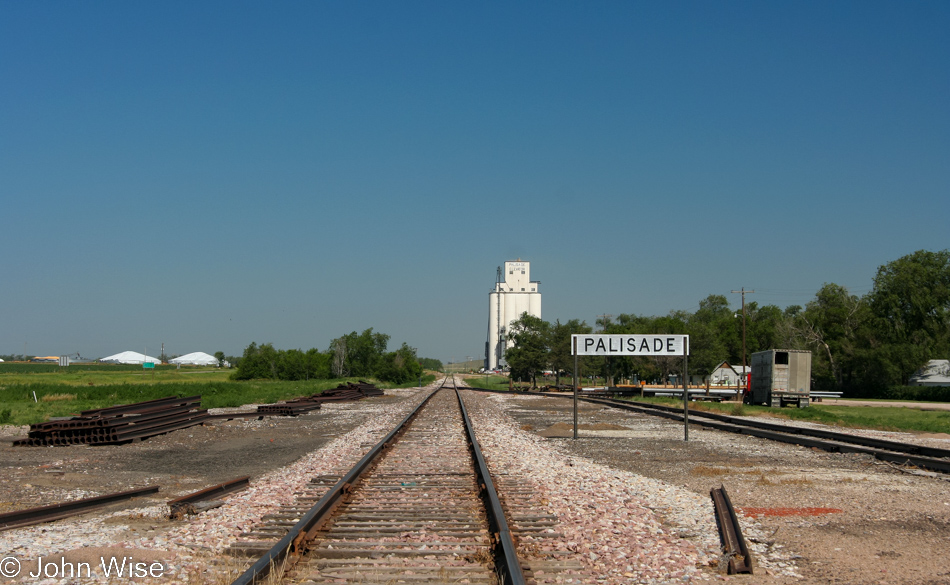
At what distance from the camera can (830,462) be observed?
45.2ft

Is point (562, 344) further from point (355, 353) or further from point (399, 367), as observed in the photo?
point (355, 353)

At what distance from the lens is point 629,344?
17.7m

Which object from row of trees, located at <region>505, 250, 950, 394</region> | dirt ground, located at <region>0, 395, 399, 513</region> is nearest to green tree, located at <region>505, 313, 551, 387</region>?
row of trees, located at <region>505, 250, 950, 394</region>

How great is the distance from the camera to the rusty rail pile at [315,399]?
27.0 metres

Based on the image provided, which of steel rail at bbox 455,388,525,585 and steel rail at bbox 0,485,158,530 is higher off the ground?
steel rail at bbox 455,388,525,585

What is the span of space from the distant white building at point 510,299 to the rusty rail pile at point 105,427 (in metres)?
167

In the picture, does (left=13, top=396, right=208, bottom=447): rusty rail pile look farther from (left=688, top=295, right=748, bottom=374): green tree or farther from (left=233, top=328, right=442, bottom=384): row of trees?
(left=233, top=328, right=442, bottom=384): row of trees

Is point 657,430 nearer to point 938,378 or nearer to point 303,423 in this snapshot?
point 303,423

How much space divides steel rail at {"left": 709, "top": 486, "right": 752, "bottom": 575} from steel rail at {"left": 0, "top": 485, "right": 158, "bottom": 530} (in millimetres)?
6968

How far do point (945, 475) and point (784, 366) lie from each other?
96.1 feet

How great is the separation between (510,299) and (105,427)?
564ft

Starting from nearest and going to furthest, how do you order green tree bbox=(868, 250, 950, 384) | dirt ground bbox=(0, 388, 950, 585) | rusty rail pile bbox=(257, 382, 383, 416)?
dirt ground bbox=(0, 388, 950, 585) < rusty rail pile bbox=(257, 382, 383, 416) < green tree bbox=(868, 250, 950, 384)

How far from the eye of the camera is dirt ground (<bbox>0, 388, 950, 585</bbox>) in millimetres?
6742

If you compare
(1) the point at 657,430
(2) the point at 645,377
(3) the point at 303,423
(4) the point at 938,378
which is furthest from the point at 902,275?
(3) the point at 303,423
